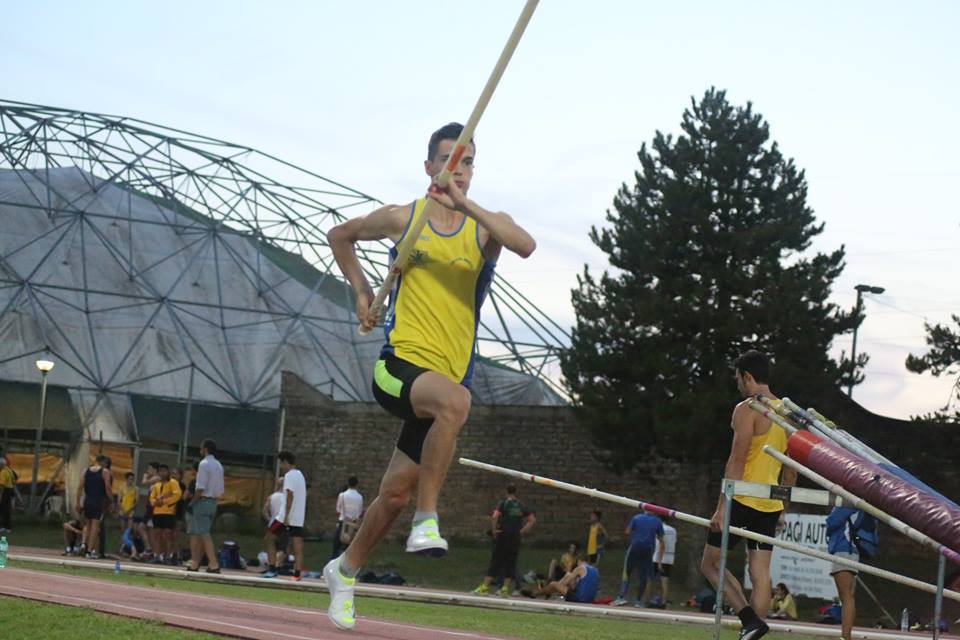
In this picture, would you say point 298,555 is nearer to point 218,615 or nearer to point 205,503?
point 205,503

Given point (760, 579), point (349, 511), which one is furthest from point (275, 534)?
point (760, 579)

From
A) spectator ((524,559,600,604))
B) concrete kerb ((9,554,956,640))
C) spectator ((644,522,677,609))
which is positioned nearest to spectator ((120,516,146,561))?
concrete kerb ((9,554,956,640))

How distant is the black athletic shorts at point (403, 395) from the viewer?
726 centimetres

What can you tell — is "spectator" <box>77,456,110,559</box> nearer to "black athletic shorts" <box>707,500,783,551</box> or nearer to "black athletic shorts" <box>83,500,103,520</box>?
"black athletic shorts" <box>83,500,103,520</box>

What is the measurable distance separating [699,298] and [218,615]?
3191cm

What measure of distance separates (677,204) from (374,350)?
17.3 meters

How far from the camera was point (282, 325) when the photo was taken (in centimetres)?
5297

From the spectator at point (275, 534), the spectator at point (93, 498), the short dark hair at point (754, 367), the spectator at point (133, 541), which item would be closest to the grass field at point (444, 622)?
the short dark hair at point (754, 367)

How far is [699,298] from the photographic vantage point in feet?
131

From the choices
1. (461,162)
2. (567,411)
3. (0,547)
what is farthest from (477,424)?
(461,162)

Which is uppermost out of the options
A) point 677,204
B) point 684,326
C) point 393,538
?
point 677,204

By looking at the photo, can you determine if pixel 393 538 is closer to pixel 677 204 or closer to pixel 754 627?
pixel 677 204

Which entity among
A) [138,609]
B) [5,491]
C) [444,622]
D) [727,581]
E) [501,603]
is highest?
[727,581]

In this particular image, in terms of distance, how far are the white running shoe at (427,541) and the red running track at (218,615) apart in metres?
0.60
